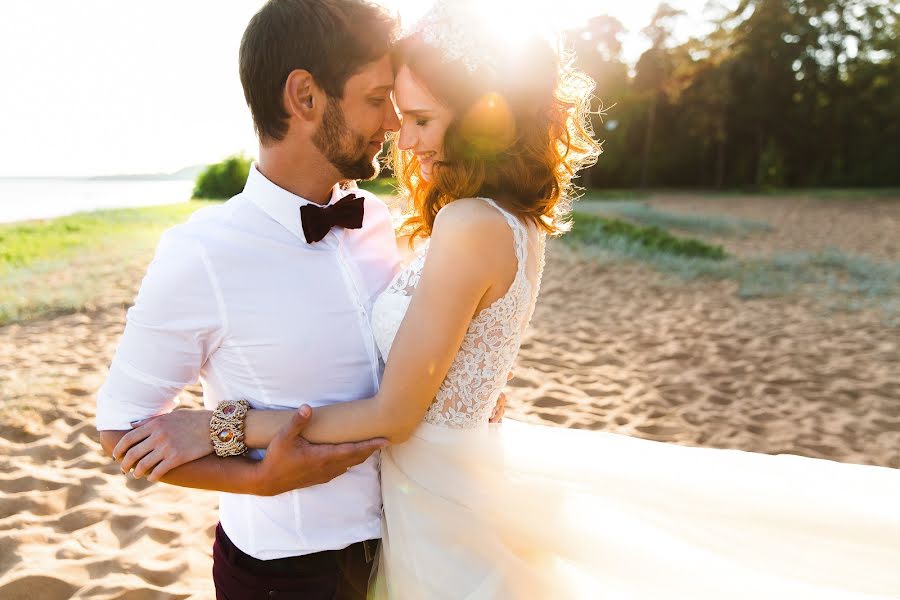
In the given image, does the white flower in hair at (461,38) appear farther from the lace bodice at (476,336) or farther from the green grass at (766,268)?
the green grass at (766,268)

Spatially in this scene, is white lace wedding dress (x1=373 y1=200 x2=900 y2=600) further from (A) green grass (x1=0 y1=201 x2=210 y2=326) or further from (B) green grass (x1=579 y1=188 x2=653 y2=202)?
(B) green grass (x1=579 y1=188 x2=653 y2=202)

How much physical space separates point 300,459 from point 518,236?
31.3 inches

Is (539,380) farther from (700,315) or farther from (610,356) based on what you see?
(700,315)

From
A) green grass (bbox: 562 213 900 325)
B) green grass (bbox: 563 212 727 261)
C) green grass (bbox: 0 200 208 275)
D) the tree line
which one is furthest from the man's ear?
the tree line

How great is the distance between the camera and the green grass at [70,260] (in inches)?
331

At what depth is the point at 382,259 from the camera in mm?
2141

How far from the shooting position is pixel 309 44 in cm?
188

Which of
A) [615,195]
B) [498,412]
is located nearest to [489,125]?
[498,412]

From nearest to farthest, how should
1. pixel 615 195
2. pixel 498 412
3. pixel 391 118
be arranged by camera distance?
pixel 391 118, pixel 498 412, pixel 615 195

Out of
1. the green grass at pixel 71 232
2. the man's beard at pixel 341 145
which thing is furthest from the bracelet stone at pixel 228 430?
the green grass at pixel 71 232

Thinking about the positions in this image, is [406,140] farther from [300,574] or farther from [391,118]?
[300,574]

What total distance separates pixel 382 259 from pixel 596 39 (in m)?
36.9

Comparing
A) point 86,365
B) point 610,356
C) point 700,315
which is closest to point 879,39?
point 700,315

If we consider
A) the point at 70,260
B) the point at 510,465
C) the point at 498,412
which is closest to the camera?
the point at 510,465
